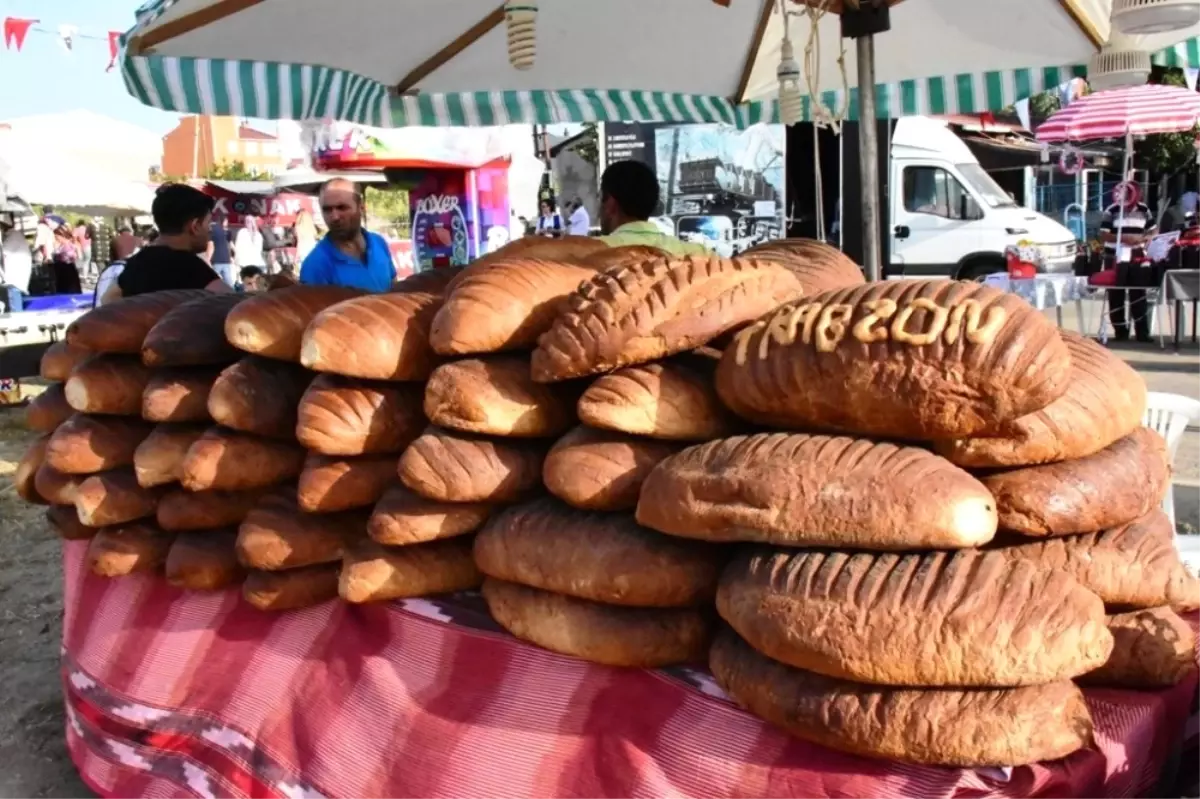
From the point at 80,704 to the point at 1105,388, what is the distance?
2.47m

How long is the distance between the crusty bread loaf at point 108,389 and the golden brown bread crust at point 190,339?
0.29 ft

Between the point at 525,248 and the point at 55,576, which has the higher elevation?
the point at 525,248

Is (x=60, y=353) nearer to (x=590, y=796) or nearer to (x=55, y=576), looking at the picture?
(x=590, y=796)

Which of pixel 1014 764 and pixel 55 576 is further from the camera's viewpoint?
pixel 55 576

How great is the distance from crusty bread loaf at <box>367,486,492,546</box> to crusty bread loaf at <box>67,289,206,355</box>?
991mm

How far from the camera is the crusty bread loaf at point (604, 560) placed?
55.8 inches

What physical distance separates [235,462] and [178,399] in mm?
256

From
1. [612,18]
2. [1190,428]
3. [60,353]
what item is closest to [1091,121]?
[1190,428]

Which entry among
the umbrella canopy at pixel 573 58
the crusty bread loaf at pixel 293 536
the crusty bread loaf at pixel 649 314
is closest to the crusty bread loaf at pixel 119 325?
the crusty bread loaf at pixel 293 536

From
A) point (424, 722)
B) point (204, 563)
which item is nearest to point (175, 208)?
point (204, 563)

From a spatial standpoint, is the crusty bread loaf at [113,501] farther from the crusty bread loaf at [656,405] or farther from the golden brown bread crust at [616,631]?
the crusty bread loaf at [656,405]

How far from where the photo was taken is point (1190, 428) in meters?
6.12

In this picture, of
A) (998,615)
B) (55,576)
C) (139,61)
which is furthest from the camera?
(55,576)

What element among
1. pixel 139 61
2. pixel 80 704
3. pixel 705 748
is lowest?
pixel 80 704
